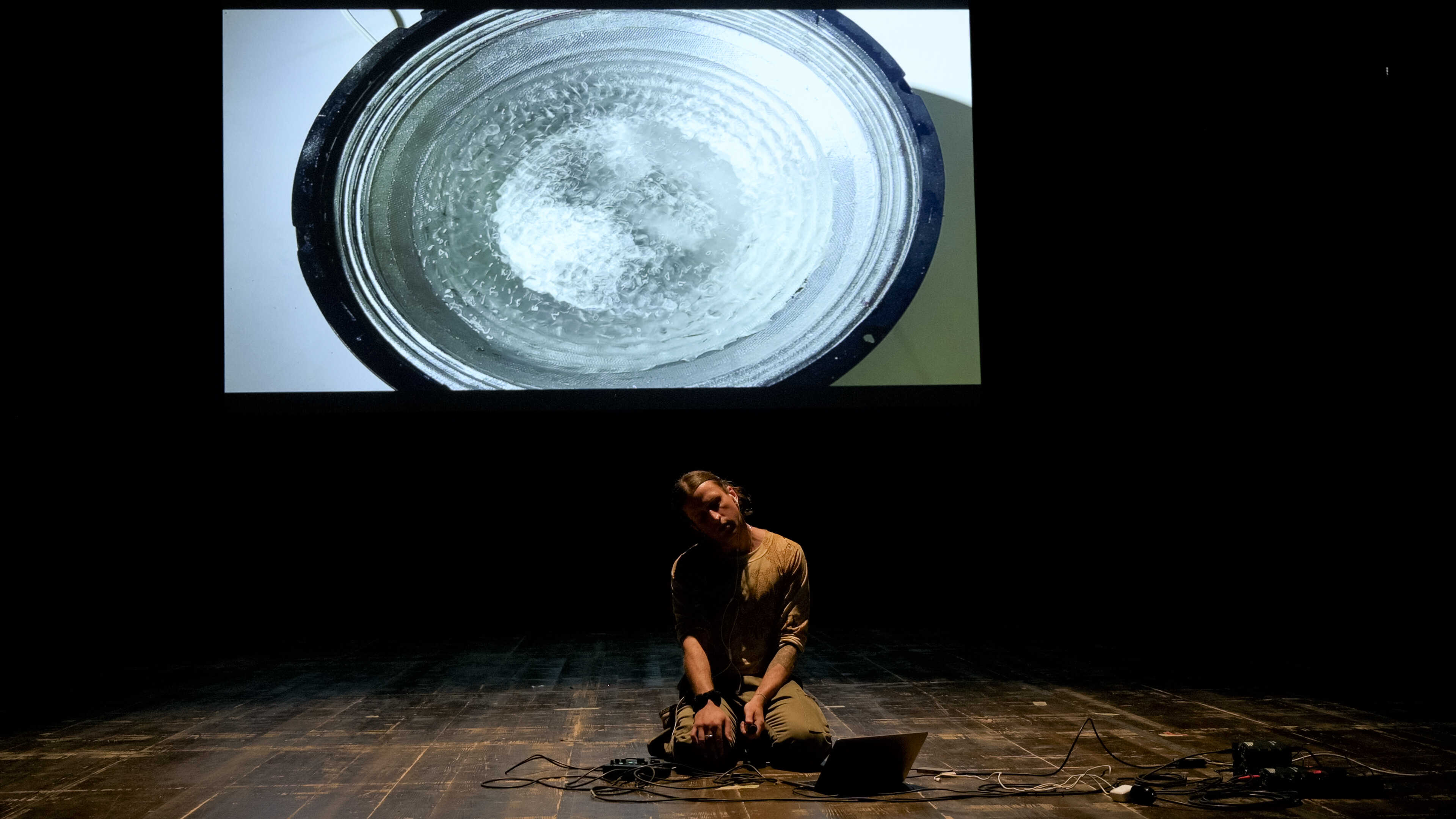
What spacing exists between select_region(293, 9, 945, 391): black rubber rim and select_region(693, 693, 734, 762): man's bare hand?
2616 mm

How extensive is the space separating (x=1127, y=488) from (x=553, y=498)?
110 inches

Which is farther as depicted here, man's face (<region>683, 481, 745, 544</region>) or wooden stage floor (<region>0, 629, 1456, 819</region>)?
man's face (<region>683, 481, 745, 544</region>)

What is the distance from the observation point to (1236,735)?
8.21ft

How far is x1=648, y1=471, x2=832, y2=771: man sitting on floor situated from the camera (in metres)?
2.21

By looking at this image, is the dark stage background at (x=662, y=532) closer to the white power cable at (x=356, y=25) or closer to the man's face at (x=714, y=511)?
the white power cable at (x=356, y=25)

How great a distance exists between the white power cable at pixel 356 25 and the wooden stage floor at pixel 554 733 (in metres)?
2.60

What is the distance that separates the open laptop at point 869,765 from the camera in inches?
Result: 77.9

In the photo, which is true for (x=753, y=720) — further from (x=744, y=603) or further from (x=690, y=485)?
(x=690, y=485)

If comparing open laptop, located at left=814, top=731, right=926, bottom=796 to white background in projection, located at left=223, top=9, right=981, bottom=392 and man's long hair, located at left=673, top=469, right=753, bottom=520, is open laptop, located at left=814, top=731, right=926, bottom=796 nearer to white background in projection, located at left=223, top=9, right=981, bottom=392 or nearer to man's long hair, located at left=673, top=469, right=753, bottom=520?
man's long hair, located at left=673, top=469, right=753, bottom=520

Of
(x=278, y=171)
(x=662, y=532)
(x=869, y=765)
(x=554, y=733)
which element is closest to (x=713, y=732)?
(x=869, y=765)

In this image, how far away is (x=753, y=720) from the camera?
218 centimetres

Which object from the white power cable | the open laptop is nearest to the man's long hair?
the open laptop

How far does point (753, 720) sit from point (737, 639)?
212 mm

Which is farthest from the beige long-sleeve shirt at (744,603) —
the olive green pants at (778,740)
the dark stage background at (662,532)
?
the dark stage background at (662,532)
